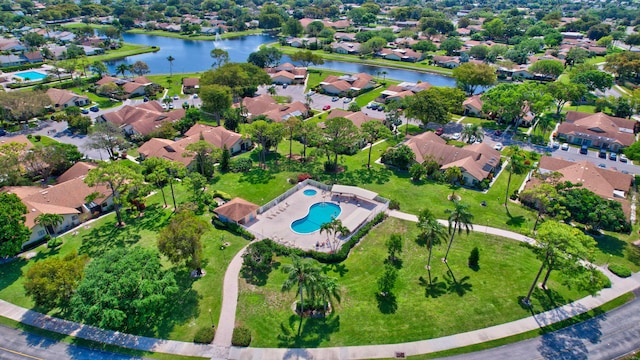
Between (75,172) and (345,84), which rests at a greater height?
(345,84)

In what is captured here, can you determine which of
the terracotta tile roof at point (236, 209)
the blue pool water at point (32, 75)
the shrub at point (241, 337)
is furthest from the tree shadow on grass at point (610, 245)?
the blue pool water at point (32, 75)

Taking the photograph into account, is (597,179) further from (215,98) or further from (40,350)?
(40,350)

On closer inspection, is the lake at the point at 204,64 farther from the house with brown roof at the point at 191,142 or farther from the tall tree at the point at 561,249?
the tall tree at the point at 561,249

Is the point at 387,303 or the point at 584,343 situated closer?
the point at 584,343

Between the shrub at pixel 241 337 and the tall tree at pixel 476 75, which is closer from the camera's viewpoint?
the shrub at pixel 241 337

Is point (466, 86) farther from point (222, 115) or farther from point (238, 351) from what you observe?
point (238, 351)

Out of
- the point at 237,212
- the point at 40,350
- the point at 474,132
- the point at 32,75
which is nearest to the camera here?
the point at 40,350

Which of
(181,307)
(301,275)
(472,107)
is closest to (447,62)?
(472,107)

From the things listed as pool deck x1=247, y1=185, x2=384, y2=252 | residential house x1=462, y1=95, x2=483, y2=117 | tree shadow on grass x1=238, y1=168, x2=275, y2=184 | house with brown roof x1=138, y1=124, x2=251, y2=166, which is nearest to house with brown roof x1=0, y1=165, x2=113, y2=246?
house with brown roof x1=138, y1=124, x2=251, y2=166
